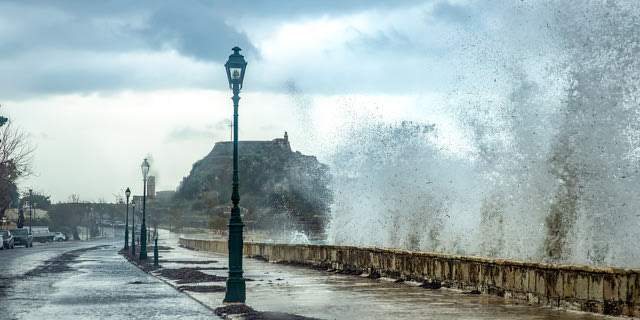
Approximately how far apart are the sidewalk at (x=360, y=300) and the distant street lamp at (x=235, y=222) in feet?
1.20

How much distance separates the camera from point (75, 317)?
14.6 m

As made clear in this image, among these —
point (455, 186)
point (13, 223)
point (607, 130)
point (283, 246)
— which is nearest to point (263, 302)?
point (607, 130)

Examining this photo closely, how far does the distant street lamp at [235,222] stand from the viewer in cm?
1703

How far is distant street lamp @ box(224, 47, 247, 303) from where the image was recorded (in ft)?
55.9

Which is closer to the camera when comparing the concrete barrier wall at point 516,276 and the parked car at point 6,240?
the concrete barrier wall at point 516,276

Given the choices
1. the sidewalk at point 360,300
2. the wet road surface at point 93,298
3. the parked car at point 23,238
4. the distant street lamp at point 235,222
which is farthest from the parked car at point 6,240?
the distant street lamp at point 235,222

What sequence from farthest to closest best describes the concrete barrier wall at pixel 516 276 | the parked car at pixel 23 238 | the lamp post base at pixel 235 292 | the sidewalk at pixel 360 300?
1. the parked car at pixel 23 238
2. the lamp post base at pixel 235 292
3. the sidewalk at pixel 360 300
4. the concrete barrier wall at pixel 516 276

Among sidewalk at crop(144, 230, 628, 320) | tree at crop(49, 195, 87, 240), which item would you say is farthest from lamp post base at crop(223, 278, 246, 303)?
tree at crop(49, 195, 87, 240)

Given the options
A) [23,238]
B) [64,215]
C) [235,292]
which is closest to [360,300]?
[235,292]

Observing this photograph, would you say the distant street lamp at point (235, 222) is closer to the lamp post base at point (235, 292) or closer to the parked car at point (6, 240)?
the lamp post base at point (235, 292)

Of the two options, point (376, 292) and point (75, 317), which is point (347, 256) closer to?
point (376, 292)

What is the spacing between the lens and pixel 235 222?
1758cm

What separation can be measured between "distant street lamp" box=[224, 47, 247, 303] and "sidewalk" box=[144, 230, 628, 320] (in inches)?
14.4

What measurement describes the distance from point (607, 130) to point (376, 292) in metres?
8.79
